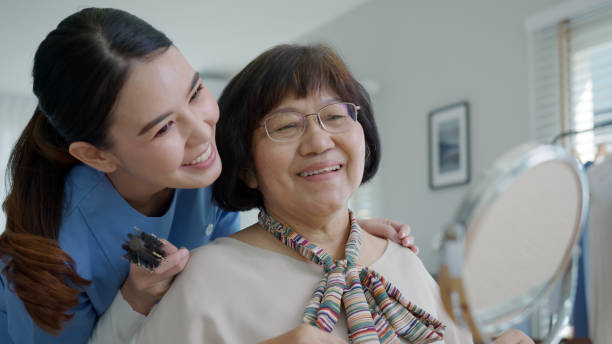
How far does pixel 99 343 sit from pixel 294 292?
428 mm

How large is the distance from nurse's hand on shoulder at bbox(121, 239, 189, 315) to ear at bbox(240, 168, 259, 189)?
0.68 ft

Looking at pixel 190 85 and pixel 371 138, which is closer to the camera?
pixel 190 85

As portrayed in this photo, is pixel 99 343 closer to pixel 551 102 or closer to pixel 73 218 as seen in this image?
pixel 73 218

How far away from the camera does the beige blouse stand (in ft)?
3.44

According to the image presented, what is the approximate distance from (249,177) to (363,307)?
0.38m

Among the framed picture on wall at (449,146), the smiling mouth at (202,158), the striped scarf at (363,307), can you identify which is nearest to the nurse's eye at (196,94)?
the smiling mouth at (202,158)

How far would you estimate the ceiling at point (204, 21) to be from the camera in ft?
16.7

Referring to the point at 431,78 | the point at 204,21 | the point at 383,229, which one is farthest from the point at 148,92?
the point at 204,21

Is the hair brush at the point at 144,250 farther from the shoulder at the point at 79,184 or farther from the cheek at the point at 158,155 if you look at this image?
the shoulder at the point at 79,184

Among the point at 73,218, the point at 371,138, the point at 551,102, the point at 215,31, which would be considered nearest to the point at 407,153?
the point at 551,102

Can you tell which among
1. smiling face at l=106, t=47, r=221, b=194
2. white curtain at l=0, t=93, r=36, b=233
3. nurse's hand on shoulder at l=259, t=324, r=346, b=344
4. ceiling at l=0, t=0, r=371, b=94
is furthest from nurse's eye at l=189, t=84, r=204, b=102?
white curtain at l=0, t=93, r=36, b=233

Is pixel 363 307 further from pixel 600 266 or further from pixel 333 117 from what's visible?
pixel 600 266

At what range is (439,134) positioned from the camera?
163 inches

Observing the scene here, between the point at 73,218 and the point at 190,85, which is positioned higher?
the point at 190,85
